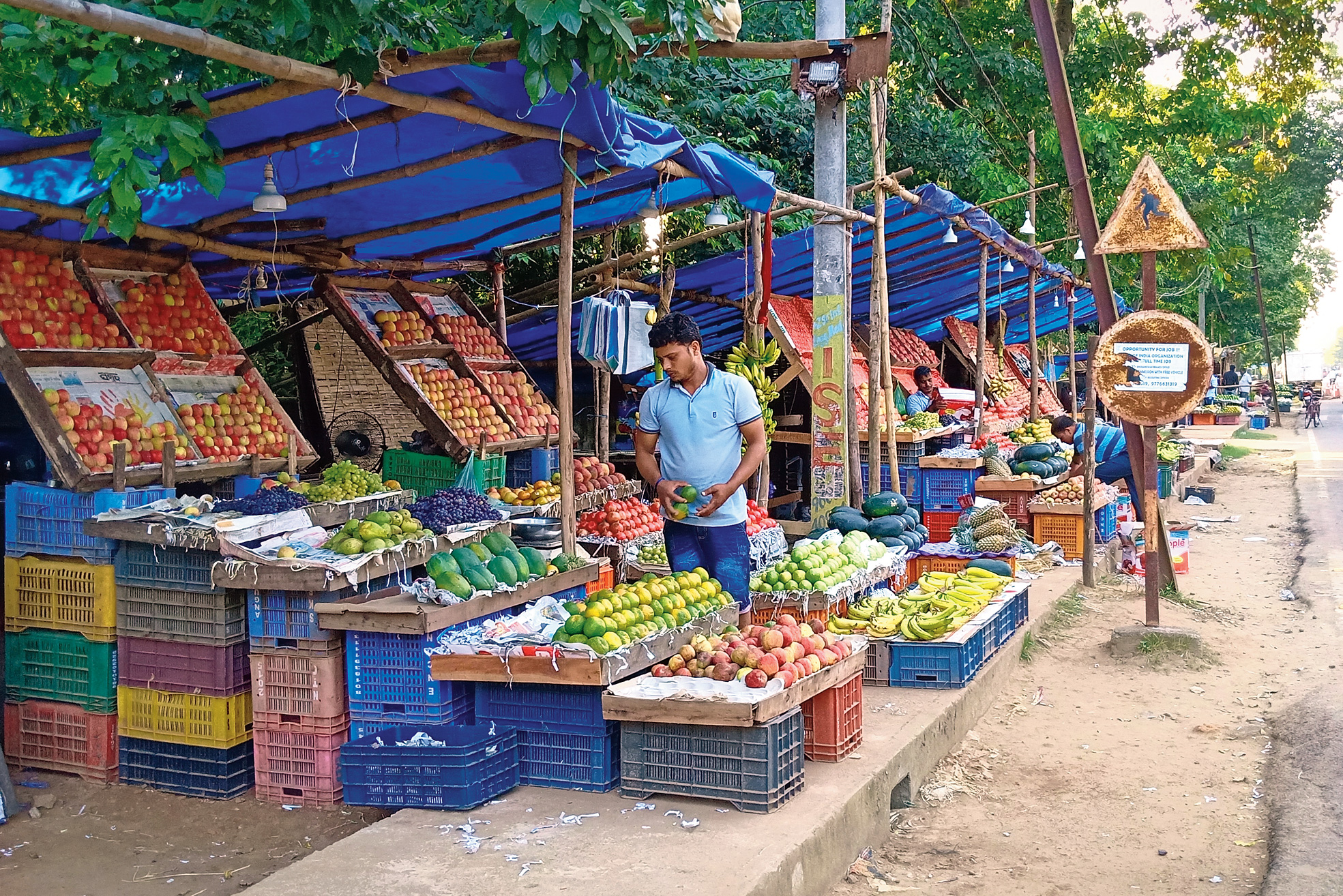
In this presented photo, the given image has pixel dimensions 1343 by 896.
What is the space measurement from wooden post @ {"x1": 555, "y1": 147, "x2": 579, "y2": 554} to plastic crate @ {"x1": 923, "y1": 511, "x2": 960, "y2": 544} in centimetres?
673

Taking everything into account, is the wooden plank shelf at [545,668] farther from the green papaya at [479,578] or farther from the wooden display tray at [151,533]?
the wooden display tray at [151,533]

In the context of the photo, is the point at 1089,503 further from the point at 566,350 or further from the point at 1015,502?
the point at 566,350

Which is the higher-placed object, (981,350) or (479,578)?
(981,350)

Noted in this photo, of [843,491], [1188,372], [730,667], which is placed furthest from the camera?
[843,491]

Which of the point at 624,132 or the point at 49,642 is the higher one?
the point at 624,132

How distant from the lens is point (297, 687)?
529cm

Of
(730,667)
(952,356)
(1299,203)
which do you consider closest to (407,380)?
(730,667)

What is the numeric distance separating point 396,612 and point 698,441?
177 cm

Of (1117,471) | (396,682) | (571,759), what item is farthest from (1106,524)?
(396,682)

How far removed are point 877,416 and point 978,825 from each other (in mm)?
5555

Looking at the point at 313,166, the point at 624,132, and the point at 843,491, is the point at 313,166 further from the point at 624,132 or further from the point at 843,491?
the point at 843,491

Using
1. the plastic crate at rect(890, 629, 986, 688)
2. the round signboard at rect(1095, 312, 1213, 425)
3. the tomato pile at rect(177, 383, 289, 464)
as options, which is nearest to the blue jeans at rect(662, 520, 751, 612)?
the plastic crate at rect(890, 629, 986, 688)

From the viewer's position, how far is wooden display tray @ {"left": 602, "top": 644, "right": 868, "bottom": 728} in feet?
14.8

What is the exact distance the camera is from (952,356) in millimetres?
21641
